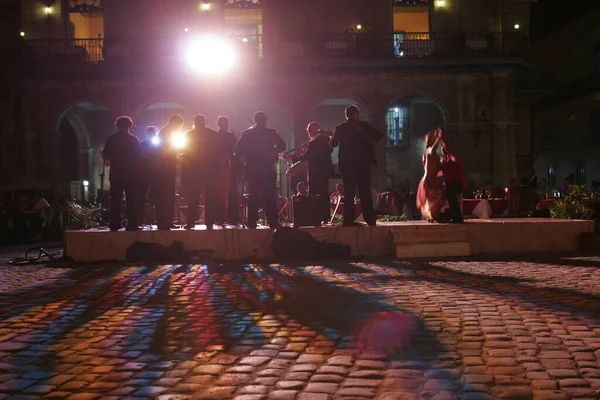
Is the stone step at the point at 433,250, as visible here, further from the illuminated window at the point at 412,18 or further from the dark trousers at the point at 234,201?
the illuminated window at the point at 412,18

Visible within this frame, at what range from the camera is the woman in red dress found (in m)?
11.3

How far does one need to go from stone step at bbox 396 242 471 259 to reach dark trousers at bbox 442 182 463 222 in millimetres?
706

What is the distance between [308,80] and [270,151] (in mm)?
15267

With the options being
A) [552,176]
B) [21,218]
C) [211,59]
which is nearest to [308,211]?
[21,218]

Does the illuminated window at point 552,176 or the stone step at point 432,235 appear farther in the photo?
the illuminated window at point 552,176

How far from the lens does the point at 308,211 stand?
36.4ft

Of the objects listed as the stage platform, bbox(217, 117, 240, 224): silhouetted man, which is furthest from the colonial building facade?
the stage platform

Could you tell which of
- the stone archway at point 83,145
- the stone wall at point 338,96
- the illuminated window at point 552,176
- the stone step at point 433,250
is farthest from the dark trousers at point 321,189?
the illuminated window at point 552,176

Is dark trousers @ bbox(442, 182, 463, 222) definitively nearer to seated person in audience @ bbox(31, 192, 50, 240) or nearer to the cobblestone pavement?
the cobblestone pavement

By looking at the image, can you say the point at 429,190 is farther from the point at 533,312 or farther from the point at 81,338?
the point at 81,338

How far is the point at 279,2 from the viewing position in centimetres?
2641

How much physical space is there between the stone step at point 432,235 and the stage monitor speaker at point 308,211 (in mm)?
1324

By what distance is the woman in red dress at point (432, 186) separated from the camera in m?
11.3

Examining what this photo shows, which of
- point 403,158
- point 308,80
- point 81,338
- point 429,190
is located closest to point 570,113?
point 403,158
